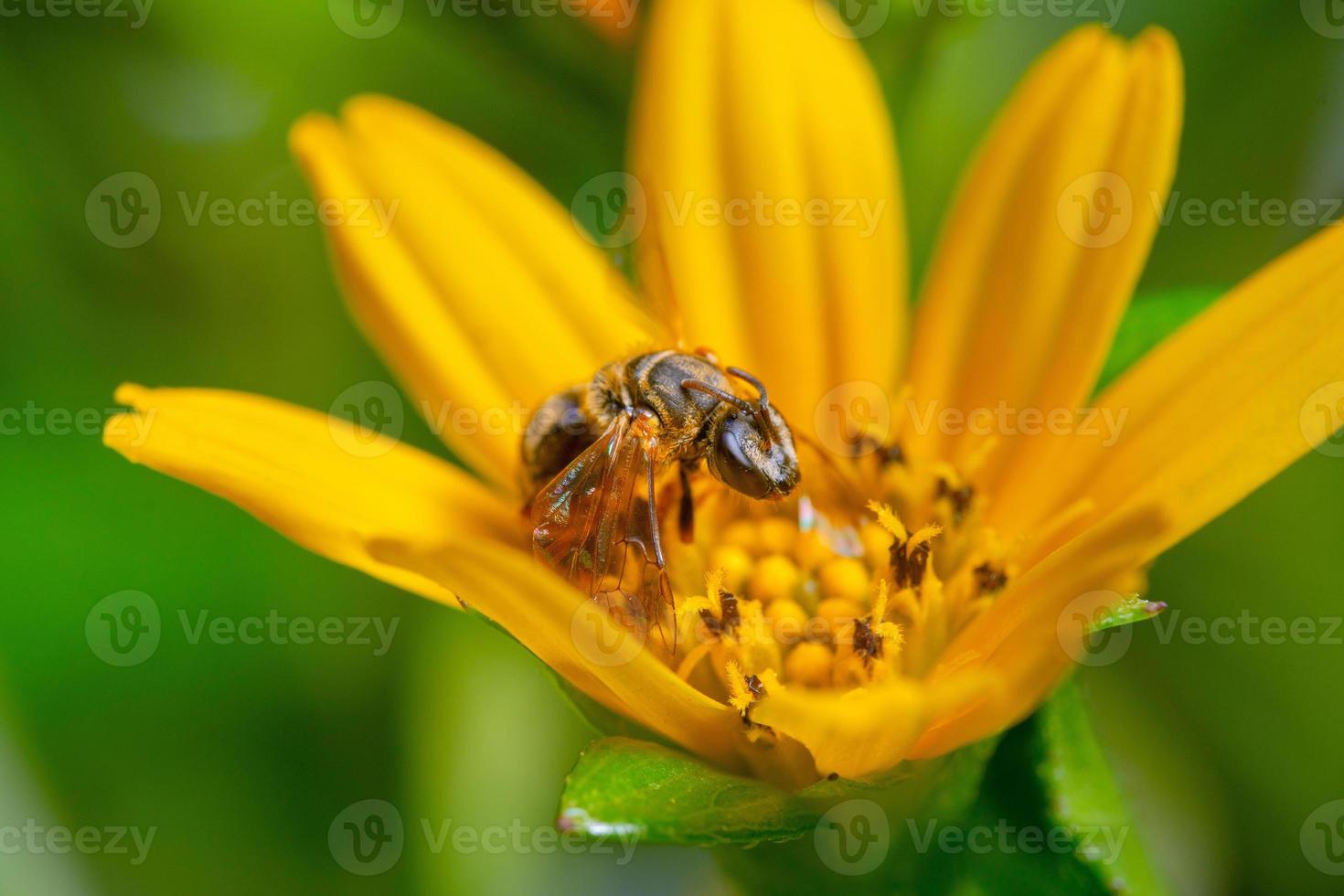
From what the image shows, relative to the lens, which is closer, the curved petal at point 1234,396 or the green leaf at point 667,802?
the green leaf at point 667,802

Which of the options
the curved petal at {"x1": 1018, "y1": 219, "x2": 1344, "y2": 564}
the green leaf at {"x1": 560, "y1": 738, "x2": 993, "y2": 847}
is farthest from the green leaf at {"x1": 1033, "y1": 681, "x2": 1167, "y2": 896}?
the curved petal at {"x1": 1018, "y1": 219, "x2": 1344, "y2": 564}

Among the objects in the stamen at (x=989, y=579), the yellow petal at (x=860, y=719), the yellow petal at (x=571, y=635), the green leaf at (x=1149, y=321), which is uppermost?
the green leaf at (x=1149, y=321)

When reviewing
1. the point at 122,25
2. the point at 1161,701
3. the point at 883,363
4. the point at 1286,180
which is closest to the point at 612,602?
the point at 883,363

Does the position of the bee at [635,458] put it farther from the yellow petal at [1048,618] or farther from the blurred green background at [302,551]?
the blurred green background at [302,551]

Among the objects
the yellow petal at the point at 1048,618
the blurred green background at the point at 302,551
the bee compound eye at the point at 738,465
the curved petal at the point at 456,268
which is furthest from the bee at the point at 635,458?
the blurred green background at the point at 302,551

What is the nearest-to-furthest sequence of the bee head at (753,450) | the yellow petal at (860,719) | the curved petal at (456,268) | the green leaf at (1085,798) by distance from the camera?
the yellow petal at (860,719)
the green leaf at (1085,798)
the bee head at (753,450)
the curved petal at (456,268)

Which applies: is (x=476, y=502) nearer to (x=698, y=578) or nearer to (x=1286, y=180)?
(x=698, y=578)

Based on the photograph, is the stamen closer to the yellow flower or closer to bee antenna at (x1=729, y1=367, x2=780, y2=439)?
the yellow flower
